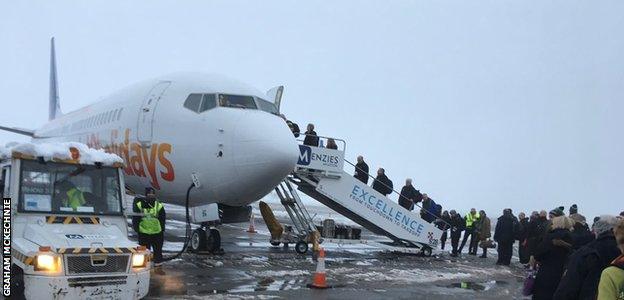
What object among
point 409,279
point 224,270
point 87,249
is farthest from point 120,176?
point 409,279

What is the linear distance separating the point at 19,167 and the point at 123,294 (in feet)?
7.69

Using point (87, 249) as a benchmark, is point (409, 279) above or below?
below

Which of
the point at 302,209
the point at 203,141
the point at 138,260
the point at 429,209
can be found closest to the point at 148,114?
the point at 203,141

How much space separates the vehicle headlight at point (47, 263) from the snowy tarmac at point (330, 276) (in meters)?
2.53

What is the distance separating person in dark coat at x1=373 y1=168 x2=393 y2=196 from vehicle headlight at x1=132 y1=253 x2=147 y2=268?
455 inches

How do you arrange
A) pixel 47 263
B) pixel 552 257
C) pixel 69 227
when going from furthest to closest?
pixel 69 227
pixel 552 257
pixel 47 263

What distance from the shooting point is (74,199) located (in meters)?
8.40

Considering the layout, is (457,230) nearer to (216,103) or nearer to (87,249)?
(216,103)

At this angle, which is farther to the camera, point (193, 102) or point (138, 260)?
point (193, 102)

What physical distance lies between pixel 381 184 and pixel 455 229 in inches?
140

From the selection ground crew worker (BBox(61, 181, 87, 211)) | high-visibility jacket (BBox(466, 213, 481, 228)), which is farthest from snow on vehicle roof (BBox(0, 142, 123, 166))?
high-visibility jacket (BBox(466, 213, 481, 228))

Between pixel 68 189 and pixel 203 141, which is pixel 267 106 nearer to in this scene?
pixel 203 141

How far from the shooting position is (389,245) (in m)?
18.8

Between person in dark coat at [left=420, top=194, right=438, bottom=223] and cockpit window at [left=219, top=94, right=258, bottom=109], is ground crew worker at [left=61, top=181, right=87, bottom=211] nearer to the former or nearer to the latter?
cockpit window at [left=219, top=94, right=258, bottom=109]
